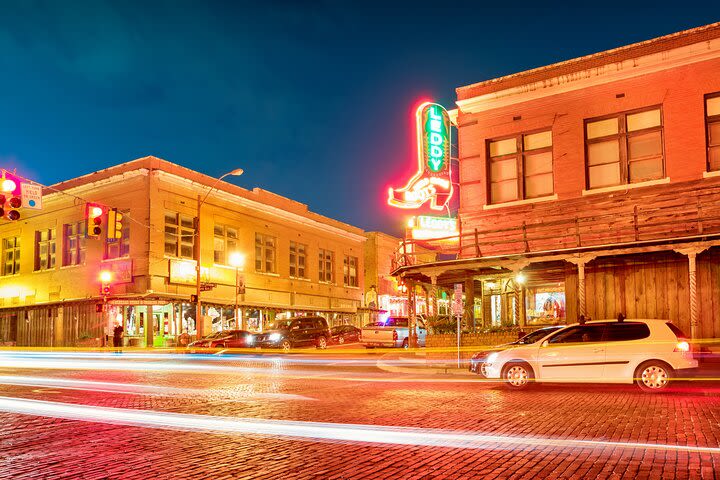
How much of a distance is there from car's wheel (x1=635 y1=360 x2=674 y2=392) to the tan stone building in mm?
28890

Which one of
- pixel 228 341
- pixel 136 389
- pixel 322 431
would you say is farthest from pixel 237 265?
pixel 322 431

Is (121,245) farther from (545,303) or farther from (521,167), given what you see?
(521,167)

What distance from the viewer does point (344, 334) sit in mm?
42000

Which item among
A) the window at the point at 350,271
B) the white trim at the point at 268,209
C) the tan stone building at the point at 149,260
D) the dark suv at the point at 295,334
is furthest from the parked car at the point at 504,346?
the window at the point at 350,271

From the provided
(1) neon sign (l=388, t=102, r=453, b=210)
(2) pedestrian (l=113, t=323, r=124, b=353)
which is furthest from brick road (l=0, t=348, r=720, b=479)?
(2) pedestrian (l=113, t=323, r=124, b=353)

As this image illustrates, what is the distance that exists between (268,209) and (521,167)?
29.0m

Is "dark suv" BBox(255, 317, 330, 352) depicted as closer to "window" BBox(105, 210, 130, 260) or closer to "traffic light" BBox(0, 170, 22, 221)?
"window" BBox(105, 210, 130, 260)

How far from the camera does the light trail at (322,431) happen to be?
8497 millimetres

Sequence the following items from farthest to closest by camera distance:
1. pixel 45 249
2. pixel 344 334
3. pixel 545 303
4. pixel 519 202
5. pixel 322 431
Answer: pixel 45 249
pixel 344 334
pixel 545 303
pixel 519 202
pixel 322 431

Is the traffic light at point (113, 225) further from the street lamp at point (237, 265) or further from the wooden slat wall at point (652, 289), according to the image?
the wooden slat wall at point (652, 289)

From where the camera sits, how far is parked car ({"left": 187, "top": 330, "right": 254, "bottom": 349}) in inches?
1439

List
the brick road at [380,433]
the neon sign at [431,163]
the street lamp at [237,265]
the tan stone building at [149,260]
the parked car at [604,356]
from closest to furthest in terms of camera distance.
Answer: the brick road at [380,433]
the parked car at [604,356]
the neon sign at [431,163]
the tan stone building at [149,260]
the street lamp at [237,265]

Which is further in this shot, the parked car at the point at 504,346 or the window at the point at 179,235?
the window at the point at 179,235

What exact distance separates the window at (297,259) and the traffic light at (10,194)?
113 ft
